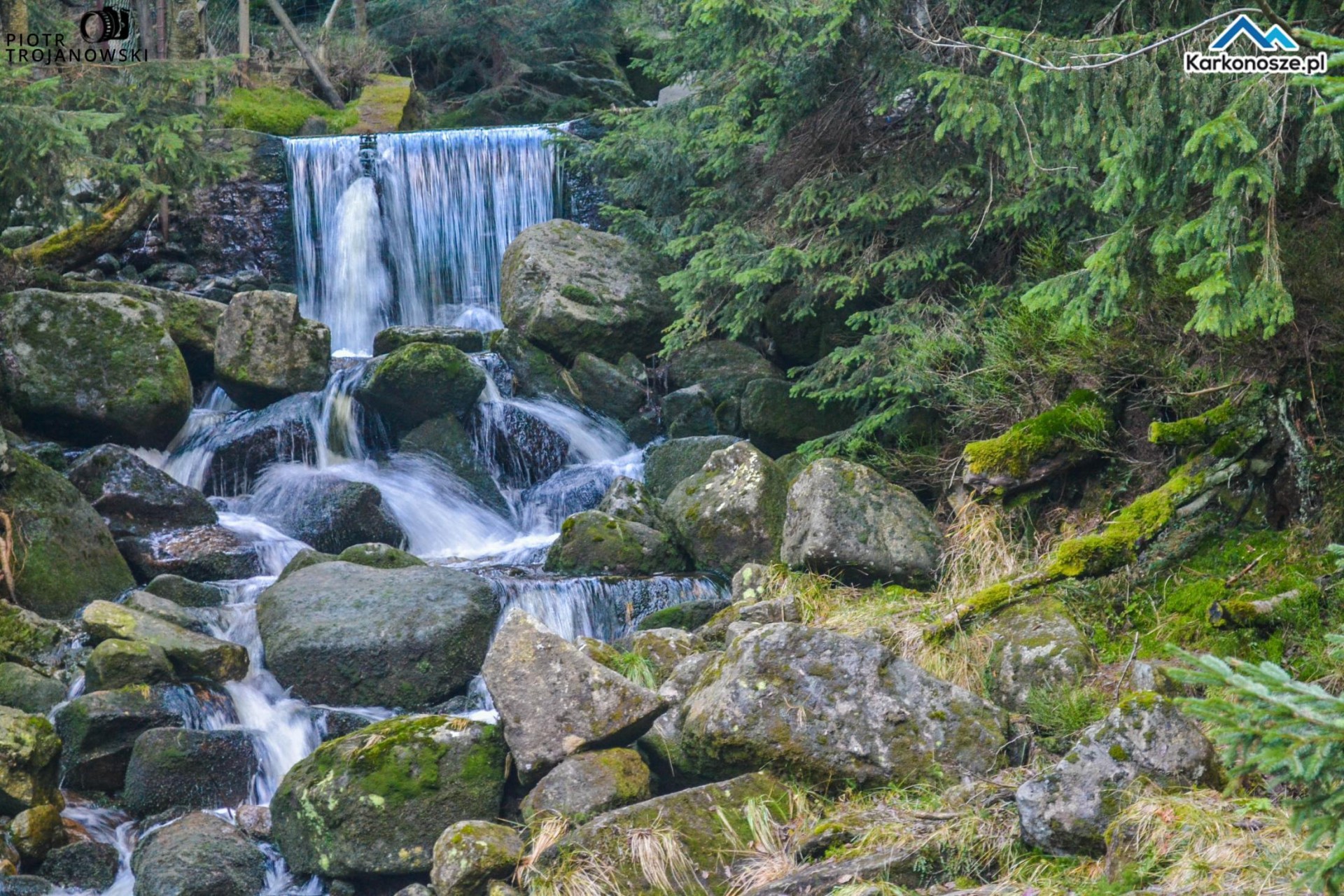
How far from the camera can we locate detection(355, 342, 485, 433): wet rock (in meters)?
11.6

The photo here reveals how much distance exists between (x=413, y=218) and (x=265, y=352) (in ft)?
15.4

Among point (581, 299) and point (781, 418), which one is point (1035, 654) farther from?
point (581, 299)

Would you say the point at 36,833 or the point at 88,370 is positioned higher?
the point at 88,370

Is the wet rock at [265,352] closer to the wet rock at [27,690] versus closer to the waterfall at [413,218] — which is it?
the waterfall at [413,218]

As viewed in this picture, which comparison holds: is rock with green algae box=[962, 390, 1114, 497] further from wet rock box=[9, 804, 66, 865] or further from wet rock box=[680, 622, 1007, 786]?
wet rock box=[9, 804, 66, 865]

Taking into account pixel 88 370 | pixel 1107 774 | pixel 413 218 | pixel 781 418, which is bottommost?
pixel 1107 774

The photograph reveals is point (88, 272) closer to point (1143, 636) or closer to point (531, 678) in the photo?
point (531, 678)

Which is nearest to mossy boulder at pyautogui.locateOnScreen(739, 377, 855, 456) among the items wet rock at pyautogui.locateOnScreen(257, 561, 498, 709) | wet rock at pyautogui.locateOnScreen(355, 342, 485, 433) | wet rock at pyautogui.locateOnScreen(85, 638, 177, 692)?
wet rock at pyautogui.locateOnScreen(355, 342, 485, 433)

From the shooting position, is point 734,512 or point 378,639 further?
point 734,512

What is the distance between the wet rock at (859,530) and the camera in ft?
23.9

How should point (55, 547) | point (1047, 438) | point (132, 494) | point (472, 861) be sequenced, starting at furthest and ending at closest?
point (132, 494) → point (55, 547) → point (1047, 438) → point (472, 861)

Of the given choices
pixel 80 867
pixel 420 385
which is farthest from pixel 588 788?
pixel 420 385

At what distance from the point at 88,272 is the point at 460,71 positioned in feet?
32.2

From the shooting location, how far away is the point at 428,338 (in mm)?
13234
